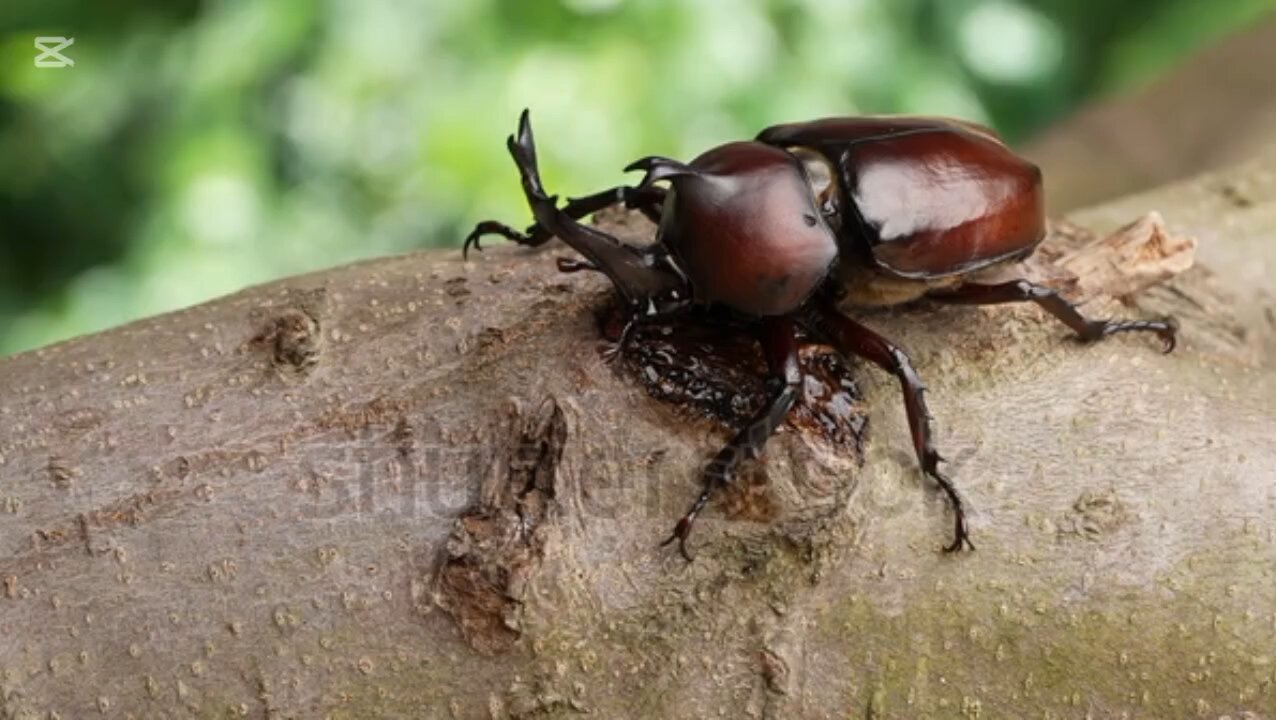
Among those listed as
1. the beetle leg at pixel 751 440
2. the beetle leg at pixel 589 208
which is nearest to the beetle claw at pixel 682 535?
the beetle leg at pixel 751 440

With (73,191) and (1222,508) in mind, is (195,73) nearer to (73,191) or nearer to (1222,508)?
(73,191)

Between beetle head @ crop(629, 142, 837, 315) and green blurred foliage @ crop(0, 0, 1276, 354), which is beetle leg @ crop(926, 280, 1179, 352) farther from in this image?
green blurred foliage @ crop(0, 0, 1276, 354)

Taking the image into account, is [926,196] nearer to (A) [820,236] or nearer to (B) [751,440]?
(A) [820,236]

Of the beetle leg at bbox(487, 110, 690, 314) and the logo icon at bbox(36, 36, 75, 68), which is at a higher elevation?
the logo icon at bbox(36, 36, 75, 68)

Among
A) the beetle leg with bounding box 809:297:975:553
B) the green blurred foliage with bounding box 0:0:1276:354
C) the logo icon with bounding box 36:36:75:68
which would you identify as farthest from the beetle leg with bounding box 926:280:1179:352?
the logo icon with bounding box 36:36:75:68

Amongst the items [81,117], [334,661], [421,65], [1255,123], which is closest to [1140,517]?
[334,661]

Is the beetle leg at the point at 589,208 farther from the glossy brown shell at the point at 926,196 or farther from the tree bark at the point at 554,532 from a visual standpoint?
the glossy brown shell at the point at 926,196
